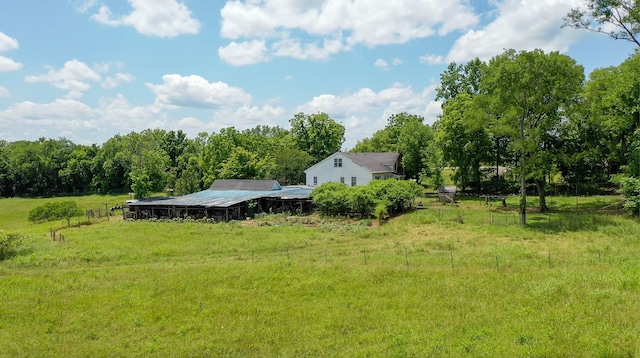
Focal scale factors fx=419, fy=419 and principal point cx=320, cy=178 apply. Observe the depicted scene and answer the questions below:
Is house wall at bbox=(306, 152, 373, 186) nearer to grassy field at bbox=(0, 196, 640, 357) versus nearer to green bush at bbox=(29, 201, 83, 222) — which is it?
grassy field at bbox=(0, 196, 640, 357)

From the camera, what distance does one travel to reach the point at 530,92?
95.3 feet

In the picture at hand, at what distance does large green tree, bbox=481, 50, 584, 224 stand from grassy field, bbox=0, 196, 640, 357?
22.2ft

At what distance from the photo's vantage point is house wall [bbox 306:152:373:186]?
44625mm

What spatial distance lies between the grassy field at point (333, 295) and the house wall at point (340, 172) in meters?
18.3

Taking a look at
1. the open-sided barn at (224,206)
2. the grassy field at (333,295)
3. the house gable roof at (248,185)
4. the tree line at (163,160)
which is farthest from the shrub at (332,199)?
the tree line at (163,160)

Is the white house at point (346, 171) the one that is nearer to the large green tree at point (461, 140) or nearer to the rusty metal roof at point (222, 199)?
the rusty metal roof at point (222, 199)

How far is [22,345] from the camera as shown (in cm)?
1209

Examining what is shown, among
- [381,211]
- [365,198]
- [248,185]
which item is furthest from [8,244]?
[248,185]

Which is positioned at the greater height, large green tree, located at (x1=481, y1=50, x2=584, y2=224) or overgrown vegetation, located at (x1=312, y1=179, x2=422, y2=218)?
large green tree, located at (x1=481, y1=50, x2=584, y2=224)

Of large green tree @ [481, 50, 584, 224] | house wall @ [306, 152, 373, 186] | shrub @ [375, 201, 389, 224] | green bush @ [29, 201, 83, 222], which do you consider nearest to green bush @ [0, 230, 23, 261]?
green bush @ [29, 201, 83, 222]

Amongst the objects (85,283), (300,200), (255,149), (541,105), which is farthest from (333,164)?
(85,283)

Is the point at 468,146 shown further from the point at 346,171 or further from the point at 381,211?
the point at 381,211

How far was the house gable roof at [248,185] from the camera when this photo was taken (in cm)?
4564

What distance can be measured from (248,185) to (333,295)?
1283 inches
